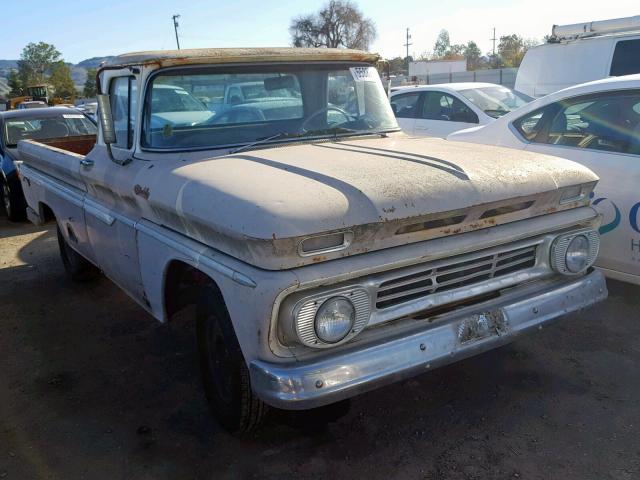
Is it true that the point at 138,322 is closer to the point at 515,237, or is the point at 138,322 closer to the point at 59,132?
the point at 515,237

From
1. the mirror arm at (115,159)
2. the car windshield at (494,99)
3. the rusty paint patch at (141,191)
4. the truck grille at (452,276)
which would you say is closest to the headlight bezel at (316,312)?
the truck grille at (452,276)

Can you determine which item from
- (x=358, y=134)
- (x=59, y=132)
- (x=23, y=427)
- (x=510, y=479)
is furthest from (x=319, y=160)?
(x=59, y=132)

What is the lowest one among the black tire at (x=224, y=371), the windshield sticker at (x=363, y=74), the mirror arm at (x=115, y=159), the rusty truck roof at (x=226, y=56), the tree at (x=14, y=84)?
the tree at (x=14, y=84)

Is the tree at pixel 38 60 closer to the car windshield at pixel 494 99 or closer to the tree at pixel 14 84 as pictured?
the tree at pixel 14 84

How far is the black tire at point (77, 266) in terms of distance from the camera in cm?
559

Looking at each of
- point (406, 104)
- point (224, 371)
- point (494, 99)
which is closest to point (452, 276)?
point (224, 371)

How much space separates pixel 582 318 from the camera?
14.2 ft

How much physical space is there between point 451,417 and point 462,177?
132 centimetres

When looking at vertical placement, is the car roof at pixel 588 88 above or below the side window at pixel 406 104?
above

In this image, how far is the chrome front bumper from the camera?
7.77 feet

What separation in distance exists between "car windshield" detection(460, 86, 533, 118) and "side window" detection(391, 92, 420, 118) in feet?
2.55

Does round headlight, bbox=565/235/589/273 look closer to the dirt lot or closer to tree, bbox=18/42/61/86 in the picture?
the dirt lot

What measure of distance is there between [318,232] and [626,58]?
8122mm

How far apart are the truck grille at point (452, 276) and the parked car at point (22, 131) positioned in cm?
758
